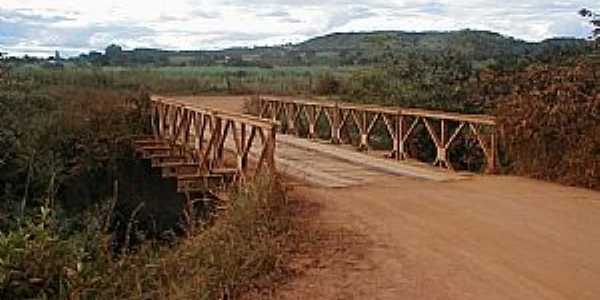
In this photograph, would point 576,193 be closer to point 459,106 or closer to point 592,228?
point 592,228

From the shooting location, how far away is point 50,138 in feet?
69.0

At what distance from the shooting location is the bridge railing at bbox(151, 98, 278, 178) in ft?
39.6

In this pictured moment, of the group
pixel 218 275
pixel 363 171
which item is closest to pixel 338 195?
pixel 363 171

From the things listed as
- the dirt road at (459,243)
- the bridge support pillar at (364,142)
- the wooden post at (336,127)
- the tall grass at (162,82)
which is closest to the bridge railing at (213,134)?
the dirt road at (459,243)

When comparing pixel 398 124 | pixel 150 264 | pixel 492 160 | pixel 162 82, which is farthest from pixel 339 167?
pixel 162 82

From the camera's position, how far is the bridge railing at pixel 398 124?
14094mm

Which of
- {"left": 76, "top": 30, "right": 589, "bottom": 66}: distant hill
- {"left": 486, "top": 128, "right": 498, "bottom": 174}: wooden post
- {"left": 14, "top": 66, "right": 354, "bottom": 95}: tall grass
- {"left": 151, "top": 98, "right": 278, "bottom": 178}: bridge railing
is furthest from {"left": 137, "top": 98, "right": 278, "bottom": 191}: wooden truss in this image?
{"left": 76, "top": 30, "right": 589, "bottom": 66}: distant hill

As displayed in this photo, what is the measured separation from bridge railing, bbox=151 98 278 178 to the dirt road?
897mm

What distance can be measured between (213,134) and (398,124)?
11.8 ft

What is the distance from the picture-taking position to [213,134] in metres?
15.1

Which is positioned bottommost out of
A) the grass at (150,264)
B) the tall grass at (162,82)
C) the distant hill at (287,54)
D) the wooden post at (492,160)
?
the grass at (150,264)

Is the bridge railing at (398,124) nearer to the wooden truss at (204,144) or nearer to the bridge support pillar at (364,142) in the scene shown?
the bridge support pillar at (364,142)

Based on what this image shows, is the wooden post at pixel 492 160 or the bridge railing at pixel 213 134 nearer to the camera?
the bridge railing at pixel 213 134

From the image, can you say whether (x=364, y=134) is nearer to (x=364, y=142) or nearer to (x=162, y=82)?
(x=364, y=142)
